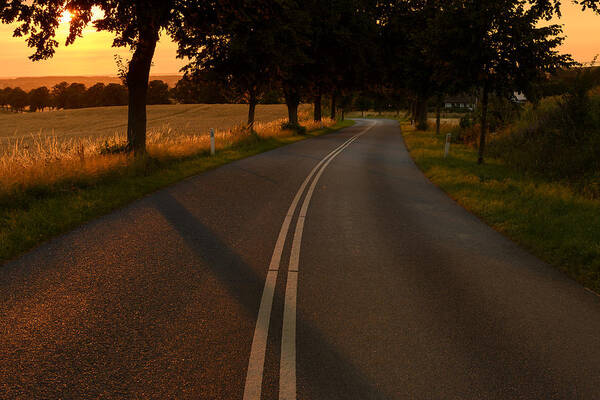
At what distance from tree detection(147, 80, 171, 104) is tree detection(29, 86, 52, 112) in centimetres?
3213

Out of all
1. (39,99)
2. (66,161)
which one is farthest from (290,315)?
(39,99)

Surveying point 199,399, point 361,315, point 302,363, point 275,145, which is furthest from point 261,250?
point 275,145

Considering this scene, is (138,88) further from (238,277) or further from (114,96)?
(114,96)

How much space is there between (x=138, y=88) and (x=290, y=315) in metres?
12.7

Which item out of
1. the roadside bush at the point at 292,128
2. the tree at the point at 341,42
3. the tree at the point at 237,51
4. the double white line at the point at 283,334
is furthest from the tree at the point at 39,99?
the double white line at the point at 283,334

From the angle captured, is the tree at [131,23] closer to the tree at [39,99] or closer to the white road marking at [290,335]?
the white road marking at [290,335]

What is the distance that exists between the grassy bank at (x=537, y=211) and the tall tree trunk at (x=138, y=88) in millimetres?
10291

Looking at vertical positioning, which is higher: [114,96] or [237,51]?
[114,96]

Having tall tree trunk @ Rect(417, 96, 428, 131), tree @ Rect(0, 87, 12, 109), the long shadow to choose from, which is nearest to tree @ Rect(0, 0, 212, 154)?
the long shadow

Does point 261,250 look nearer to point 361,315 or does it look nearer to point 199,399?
point 361,315

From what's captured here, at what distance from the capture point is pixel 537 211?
849 cm

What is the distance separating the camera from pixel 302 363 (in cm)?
334

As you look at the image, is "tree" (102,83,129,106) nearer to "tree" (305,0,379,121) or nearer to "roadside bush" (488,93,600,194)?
"tree" (305,0,379,121)

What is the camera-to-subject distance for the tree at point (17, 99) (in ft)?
387
